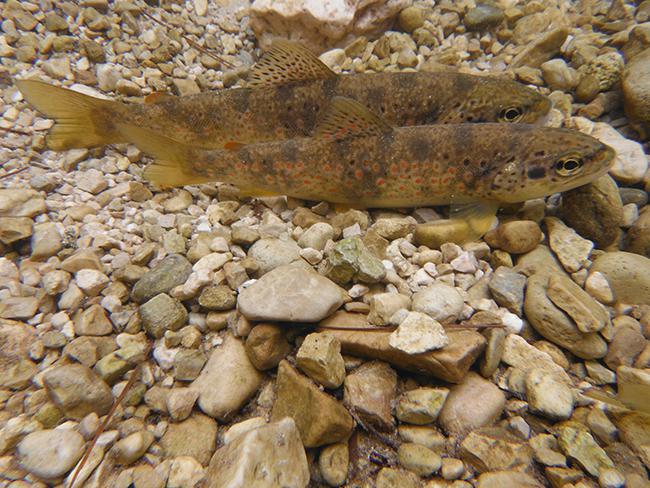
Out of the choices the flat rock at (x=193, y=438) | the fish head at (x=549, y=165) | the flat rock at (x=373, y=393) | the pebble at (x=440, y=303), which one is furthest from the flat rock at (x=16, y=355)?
the fish head at (x=549, y=165)

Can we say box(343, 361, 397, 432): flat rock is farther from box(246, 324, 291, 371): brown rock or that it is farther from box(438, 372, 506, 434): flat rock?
box(246, 324, 291, 371): brown rock

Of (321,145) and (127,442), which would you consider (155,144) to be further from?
(127,442)

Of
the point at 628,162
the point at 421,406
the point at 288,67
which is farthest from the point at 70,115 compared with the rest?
the point at 628,162

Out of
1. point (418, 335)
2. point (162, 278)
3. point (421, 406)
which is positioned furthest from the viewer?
point (162, 278)

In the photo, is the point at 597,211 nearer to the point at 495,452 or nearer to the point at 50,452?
the point at 495,452

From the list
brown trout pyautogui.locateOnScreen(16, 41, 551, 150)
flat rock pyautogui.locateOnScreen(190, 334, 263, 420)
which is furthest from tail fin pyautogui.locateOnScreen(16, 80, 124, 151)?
flat rock pyautogui.locateOnScreen(190, 334, 263, 420)
